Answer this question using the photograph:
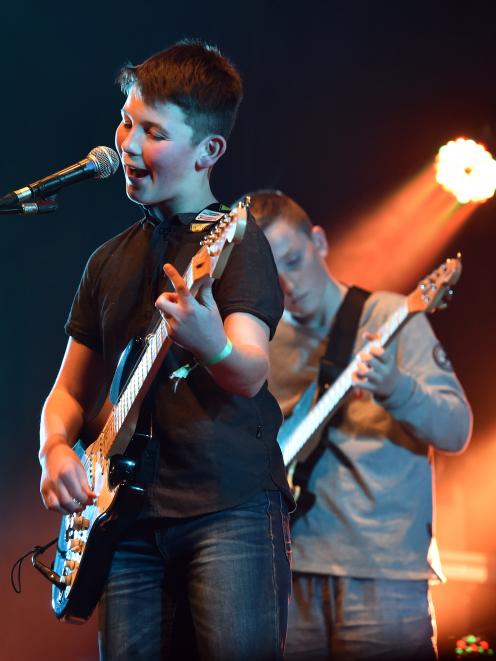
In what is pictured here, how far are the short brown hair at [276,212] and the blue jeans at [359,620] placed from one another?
1.48 meters

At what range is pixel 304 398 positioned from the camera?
3611mm

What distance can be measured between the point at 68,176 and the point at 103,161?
0.33 feet

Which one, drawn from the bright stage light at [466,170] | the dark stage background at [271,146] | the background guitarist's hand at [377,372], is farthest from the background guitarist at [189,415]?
the bright stage light at [466,170]

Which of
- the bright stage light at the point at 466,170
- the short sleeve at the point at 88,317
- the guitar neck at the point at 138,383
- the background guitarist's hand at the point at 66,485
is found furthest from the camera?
the bright stage light at the point at 466,170

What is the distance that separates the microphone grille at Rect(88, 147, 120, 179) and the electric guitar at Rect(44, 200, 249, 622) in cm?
36

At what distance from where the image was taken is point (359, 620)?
3.12 m

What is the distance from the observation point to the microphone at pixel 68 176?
1872mm

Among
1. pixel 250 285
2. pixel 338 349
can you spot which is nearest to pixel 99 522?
pixel 250 285

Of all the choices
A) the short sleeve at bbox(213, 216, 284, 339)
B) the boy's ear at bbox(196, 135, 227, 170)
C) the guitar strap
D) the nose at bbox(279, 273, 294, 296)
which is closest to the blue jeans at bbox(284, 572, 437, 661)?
the guitar strap

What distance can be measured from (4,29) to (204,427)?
278cm

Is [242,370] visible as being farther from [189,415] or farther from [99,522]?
[99,522]

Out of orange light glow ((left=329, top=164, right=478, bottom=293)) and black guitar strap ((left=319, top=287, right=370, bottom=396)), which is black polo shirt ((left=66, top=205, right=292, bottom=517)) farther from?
orange light glow ((left=329, top=164, right=478, bottom=293))

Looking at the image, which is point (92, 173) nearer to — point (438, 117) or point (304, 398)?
point (304, 398)

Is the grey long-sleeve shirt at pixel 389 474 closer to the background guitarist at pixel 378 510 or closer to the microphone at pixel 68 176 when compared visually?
the background guitarist at pixel 378 510
